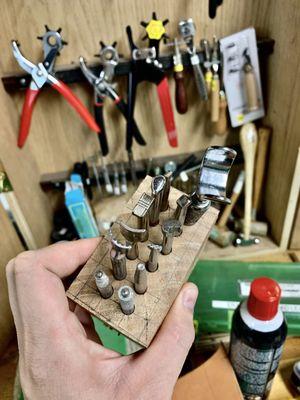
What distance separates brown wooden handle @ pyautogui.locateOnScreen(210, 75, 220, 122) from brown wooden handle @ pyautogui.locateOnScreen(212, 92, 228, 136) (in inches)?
0.5

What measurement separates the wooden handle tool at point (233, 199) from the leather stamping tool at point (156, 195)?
388mm

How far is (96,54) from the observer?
0.71m

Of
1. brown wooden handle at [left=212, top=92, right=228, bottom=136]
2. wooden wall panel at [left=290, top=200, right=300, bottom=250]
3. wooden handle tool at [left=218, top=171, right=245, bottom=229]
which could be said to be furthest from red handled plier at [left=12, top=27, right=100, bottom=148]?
wooden wall panel at [left=290, top=200, right=300, bottom=250]

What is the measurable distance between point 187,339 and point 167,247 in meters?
0.12

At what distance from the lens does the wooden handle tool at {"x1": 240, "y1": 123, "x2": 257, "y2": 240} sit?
0.77 metres

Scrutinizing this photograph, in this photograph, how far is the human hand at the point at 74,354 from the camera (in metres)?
0.40

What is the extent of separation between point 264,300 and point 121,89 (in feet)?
1.74

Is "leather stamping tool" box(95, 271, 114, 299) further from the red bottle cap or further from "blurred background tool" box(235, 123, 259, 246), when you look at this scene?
"blurred background tool" box(235, 123, 259, 246)

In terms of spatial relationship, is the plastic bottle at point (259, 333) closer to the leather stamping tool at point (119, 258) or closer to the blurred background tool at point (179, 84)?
the leather stamping tool at point (119, 258)

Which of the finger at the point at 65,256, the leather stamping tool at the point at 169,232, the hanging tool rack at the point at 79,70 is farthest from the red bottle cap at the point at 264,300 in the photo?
the hanging tool rack at the point at 79,70

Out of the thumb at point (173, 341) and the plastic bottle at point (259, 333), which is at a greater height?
the thumb at point (173, 341)

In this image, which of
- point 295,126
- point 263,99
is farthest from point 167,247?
point 263,99

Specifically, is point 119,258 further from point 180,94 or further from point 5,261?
point 180,94

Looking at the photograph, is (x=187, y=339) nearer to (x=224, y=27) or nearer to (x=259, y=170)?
(x=259, y=170)
